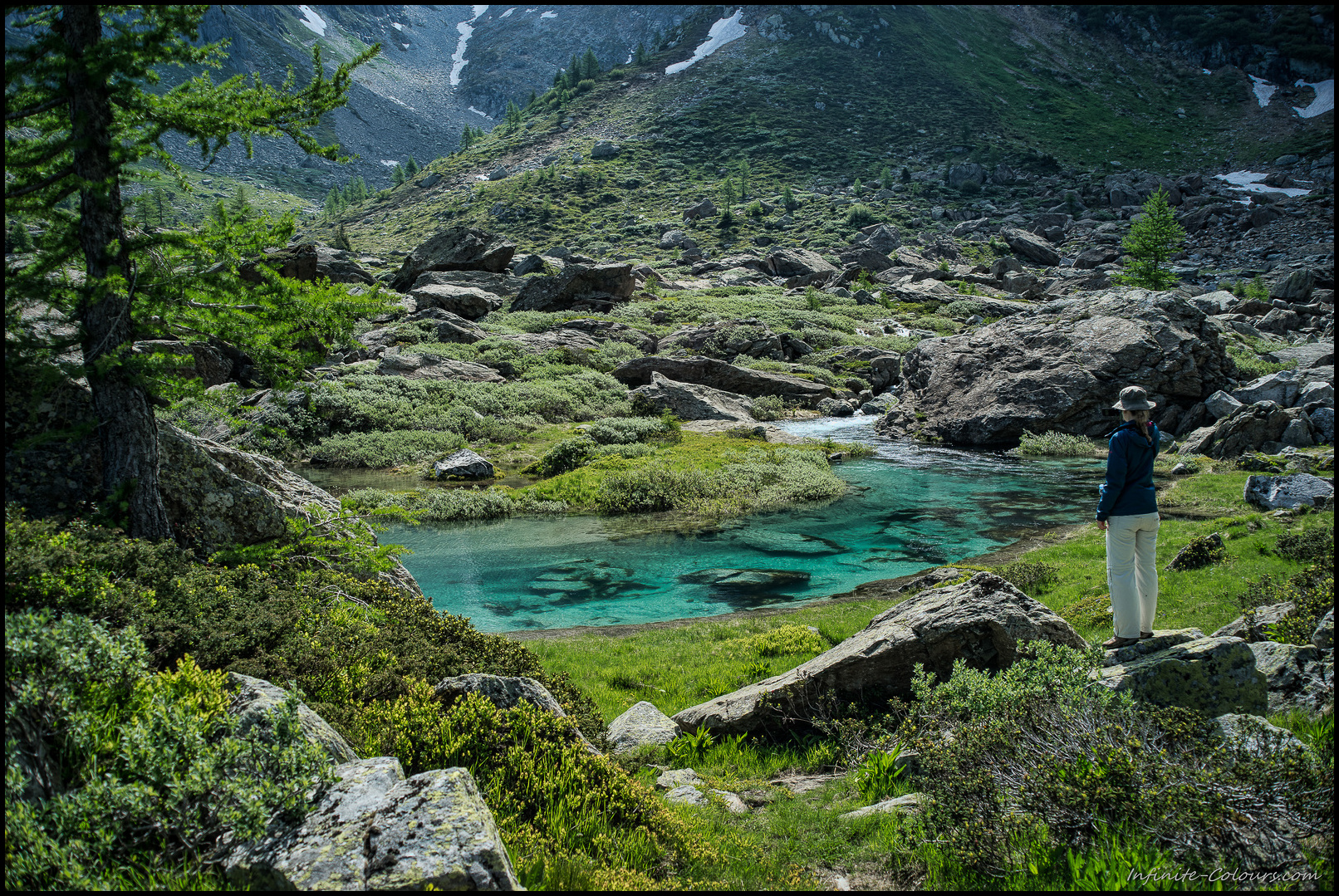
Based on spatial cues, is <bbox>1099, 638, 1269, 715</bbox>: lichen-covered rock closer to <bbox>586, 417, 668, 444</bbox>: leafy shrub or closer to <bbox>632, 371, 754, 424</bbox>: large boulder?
→ <bbox>586, 417, 668, 444</bbox>: leafy shrub

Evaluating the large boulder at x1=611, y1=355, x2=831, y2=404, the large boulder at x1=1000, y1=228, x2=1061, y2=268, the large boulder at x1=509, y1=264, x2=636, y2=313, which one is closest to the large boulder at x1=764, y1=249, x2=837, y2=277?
the large boulder at x1=1000, y1=228, x2=1061, y2=268

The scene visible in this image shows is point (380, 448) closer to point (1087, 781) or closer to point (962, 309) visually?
point (1087, 781)

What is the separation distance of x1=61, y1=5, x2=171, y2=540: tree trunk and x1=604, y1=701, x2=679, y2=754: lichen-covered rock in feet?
19.9

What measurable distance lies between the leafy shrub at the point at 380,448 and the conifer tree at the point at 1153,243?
190 feet

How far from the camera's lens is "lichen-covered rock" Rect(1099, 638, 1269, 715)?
6270 mm

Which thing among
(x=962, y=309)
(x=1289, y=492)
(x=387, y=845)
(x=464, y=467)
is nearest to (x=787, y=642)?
(x=387, y=845)

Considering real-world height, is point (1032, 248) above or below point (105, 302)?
above

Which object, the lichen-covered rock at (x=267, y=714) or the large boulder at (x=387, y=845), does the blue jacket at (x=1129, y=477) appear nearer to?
the large boulder at (x=387, y=845)

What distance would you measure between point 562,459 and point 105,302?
23.8 meters

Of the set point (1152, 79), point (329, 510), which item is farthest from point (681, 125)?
point (329, 510)

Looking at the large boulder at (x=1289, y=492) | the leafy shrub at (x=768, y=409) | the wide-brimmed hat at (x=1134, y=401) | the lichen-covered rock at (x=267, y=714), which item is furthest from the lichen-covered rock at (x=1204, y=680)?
the leafy shrub at (x=768, y=409)

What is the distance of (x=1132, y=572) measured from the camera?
8.23 m

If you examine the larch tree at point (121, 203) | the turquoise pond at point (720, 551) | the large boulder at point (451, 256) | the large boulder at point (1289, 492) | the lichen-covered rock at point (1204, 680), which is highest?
the large boulder at point (451, 256)

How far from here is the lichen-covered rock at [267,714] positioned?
4.84m
